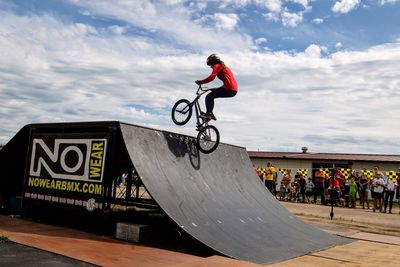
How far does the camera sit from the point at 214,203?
26.0 ft

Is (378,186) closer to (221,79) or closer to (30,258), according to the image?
(221,79)

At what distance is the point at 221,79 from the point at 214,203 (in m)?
2.77

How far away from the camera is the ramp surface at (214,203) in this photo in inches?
259

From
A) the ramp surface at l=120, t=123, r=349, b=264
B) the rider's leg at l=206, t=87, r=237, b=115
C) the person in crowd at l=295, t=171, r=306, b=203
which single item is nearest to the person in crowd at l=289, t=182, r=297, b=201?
the person in crowd at l=295, t=171, r=306, b=203

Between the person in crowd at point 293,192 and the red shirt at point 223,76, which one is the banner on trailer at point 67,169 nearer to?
the red shirt at point 223,76

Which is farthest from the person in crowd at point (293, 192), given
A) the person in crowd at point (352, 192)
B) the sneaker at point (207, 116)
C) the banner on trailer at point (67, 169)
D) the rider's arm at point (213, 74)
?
the banner on trailer at point (67, 169)

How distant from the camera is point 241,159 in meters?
11.0

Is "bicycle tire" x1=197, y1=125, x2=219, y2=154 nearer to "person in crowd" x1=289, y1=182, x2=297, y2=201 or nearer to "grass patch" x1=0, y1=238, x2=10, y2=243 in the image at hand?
"grass patch" x1=0, y1=238, x2=10, y2=243

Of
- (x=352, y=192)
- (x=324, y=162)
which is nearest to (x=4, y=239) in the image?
(x=352, y=192)

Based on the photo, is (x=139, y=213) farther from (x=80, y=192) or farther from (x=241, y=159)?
(x=241, y=159)

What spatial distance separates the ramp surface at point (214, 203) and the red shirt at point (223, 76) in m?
1.41

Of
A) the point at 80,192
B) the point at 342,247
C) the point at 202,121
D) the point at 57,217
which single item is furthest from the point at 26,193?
the point at 342,247

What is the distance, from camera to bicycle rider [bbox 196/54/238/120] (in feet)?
29.0

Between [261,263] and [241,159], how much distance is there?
17.2 ft
